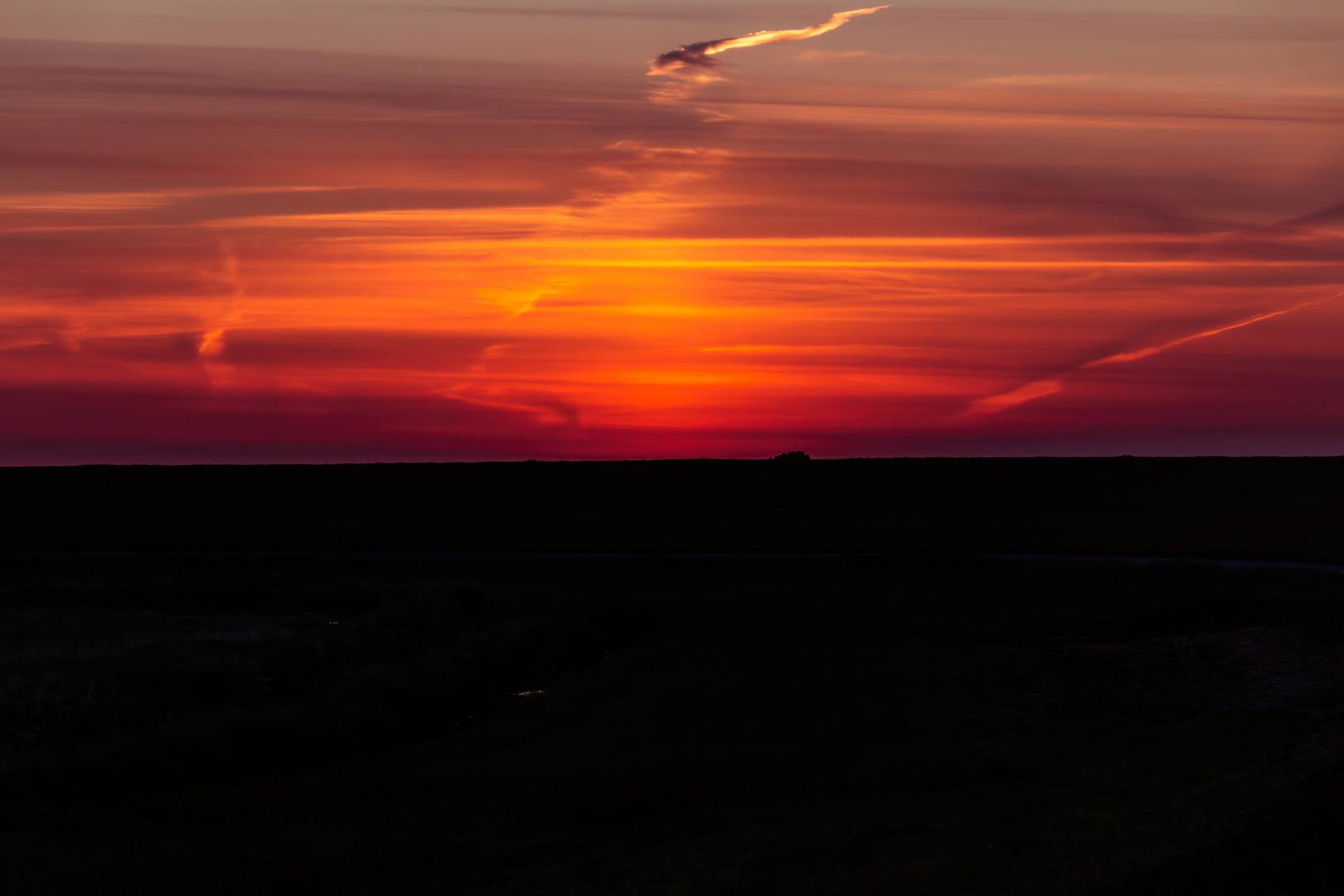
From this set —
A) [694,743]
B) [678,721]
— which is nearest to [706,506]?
[678,721]

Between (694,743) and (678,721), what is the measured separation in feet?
7.21

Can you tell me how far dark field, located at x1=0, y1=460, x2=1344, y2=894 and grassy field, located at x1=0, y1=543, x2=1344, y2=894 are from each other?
94mm

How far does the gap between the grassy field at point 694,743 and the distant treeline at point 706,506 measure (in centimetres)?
1721

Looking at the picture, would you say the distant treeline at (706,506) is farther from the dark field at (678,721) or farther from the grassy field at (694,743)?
the grassy field at (694,743)

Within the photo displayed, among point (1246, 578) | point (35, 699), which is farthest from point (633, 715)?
point (1246, 578)

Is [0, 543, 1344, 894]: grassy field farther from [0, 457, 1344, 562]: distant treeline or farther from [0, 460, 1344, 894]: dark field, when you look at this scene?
[0, 457, 1344, 562]: distant treeline

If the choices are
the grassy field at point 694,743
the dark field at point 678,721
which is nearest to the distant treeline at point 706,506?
the dark field at point 678,721

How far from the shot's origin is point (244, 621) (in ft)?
131

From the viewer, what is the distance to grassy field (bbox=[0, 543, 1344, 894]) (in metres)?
15.2

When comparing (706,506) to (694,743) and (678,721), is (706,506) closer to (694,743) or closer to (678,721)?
(678,721)

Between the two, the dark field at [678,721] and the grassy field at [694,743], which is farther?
the dark field at [678,721]

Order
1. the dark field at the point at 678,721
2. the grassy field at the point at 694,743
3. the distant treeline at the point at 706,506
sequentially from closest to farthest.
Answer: the grassy field at the point at 694,743
the dark field at the point at 678,721
the distant treeline at the point at 706,506

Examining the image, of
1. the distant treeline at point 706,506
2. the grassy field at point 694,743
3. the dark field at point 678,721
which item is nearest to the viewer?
the grassy field at point 694,743

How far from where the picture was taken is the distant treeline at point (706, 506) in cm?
6475
